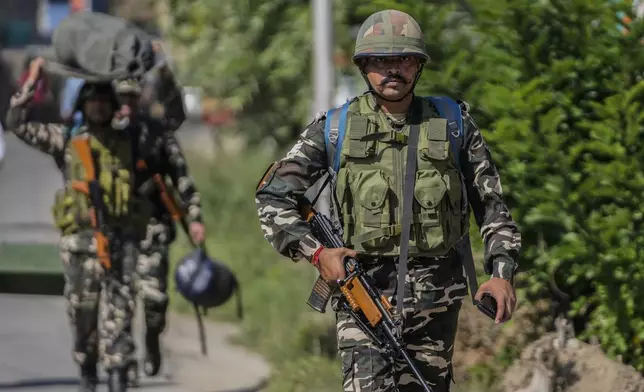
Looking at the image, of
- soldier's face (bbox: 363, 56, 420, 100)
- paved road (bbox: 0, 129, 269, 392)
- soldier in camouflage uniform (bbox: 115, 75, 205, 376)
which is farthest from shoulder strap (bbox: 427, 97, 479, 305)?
paved road (bbox: 0, 129, 269, 392)

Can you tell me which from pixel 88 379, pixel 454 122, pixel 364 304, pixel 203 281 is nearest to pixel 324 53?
pixel 203 281

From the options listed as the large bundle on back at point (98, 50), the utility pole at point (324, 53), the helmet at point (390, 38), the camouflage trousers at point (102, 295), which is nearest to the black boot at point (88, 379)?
the camouflage trousers at point (102, 295)

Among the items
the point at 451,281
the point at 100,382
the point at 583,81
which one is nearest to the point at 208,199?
the point at 100,382

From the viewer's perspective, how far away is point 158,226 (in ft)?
26.6

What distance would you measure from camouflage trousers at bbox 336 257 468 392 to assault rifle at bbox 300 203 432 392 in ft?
0.17

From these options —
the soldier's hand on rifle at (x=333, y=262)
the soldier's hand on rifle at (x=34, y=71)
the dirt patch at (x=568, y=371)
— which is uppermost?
the soldier's hand on rifle at (x=34, y=71)

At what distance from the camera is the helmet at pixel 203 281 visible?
8.48m

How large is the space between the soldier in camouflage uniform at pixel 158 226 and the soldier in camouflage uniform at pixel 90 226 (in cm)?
24

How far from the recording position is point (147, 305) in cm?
823

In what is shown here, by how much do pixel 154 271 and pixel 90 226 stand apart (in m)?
0.64

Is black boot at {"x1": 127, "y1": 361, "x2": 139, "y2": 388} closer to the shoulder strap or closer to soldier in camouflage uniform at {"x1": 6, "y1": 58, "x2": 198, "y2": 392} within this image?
Answer: soldier in camouflage uniform at {"x1": 6, "y1": 58, "x2": 198, "y2": 392}

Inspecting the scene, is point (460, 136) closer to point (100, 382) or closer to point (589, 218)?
point (589, 218)

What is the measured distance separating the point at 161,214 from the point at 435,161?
10.9ft

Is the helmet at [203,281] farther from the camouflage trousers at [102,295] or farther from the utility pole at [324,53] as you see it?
the utility pole at [324,53]
